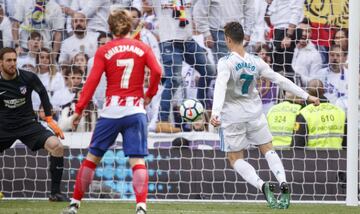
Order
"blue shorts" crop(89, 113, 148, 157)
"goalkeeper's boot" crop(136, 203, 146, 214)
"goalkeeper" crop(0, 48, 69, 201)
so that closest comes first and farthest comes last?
1. "goalkeeper's boot" crop(136, 203, 146, 214)
2. "blue shorts" crop(89, 113, 148, 157)
3. "goalkeeper" crop(0, 48, 69, 201)

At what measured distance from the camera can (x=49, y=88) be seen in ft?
43.1

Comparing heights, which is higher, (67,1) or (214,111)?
(67,1)

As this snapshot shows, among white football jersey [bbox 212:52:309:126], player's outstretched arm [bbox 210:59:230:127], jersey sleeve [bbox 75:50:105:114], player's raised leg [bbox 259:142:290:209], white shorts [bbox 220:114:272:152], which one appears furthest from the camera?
white shorts [bbox 220:114:272:152]

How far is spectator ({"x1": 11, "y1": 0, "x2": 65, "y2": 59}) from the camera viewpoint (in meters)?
12.8

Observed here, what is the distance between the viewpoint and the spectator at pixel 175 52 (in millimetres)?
12477

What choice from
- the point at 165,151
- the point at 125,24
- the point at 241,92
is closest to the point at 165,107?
the point at 165,151

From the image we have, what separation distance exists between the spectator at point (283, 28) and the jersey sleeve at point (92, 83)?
5.53 meters

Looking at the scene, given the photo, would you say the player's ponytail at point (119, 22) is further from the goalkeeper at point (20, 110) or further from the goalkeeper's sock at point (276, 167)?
the goalkeeper at point (20, 110)

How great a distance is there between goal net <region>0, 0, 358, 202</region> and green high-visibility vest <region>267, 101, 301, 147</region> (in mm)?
33

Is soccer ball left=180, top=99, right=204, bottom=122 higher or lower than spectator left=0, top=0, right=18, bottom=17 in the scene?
lower

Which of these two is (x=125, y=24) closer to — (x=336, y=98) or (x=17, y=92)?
(x=17, y=92)

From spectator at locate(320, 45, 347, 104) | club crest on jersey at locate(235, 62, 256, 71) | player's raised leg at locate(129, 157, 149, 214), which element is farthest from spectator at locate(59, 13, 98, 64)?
player's raised leg at locate(129, 157, 149, 214)

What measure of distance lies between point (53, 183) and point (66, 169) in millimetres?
1307

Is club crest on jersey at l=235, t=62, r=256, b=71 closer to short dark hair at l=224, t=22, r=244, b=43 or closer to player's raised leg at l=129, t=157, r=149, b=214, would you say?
short dark hair at l=224, t=22, r=244, b=43
